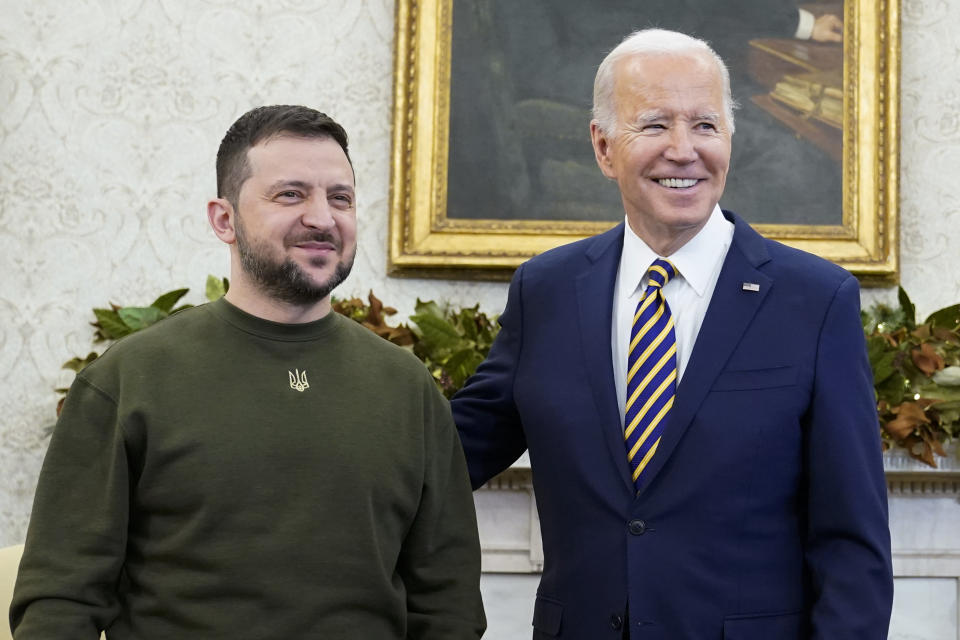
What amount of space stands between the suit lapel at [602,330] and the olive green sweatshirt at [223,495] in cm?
34

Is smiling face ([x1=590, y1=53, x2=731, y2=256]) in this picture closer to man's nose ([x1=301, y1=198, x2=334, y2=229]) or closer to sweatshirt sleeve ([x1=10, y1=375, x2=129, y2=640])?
man's nose ([x1=301, y1=198, x2=334, y2=229])

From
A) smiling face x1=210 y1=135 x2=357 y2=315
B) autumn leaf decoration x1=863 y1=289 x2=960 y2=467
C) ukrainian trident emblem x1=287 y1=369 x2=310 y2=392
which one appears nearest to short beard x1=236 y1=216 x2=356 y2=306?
Result: smiling face x1=210 y1=135 x2=357 y2=315

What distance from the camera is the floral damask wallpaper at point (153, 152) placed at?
338cm

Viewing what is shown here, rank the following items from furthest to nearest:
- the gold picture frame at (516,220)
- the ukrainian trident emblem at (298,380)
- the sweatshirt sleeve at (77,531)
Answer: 1. the gold picture frame at (516,220)
2. the ukrainian trident emblem at (298,380)
3. the sweatshirt sleeve at (77,531)

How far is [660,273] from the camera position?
1.88 meters

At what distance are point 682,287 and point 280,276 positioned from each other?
730mm

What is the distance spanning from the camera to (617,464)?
1.79 m

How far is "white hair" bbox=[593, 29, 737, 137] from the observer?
1.87 m

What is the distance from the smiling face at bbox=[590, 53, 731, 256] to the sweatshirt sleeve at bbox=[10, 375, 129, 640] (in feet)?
3.24

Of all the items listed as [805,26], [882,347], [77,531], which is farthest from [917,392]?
[77,531]

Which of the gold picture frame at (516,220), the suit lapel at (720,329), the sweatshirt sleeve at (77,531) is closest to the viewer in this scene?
the sweatshirt sleeve at (77,531)

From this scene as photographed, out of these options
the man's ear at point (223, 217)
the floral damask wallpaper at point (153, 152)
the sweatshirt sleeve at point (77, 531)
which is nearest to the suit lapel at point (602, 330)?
the man's ear at point (223, 217)

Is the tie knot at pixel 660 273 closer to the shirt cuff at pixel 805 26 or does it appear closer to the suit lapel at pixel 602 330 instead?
the suit lapel at pixel 602 330

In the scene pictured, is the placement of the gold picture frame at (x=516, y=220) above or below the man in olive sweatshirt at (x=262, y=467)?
above
